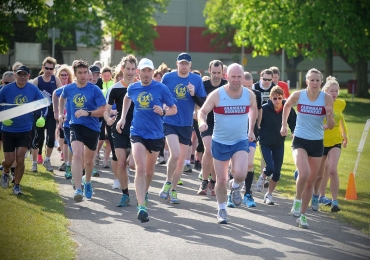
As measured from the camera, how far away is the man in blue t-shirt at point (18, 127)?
12352mm

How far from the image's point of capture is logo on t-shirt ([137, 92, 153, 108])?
10375mm

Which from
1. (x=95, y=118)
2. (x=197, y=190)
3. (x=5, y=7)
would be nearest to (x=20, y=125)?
(x=95, y=118)

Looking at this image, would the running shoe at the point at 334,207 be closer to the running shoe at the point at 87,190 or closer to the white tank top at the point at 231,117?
the white tank top at the point at 231,117

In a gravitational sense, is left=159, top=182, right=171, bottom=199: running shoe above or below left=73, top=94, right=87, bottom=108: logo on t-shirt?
below

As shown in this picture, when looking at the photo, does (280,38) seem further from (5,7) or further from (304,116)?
(304,116)

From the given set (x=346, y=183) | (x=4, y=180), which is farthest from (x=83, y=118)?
(x=346, y=183)

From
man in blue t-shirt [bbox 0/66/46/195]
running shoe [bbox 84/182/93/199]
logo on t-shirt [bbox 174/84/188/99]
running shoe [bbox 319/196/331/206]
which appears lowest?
running shoe [bbox 319/196/331/206]

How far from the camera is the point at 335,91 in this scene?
11.5m

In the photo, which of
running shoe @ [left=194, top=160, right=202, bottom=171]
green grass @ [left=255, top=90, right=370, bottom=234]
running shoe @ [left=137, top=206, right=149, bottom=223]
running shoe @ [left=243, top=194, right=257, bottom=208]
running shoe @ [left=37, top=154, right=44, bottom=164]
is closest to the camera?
running shoe @ [left=137, top=206, right=149, bottom=223]

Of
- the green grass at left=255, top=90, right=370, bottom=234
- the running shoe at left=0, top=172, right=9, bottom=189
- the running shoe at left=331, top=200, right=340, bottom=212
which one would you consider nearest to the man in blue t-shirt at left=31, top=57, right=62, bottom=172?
the running shoe at left=0, top=172, right=9, bottom=189

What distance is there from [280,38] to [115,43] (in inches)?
1192

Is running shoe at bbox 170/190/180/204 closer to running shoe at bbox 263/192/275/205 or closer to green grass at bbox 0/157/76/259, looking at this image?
running shoe at bbox 263/192/275/205

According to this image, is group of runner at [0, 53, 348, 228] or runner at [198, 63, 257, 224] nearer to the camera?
runner at [198, 63, 257, 224]

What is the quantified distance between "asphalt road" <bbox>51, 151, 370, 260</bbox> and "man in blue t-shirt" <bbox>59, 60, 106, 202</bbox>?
2.24 ft
